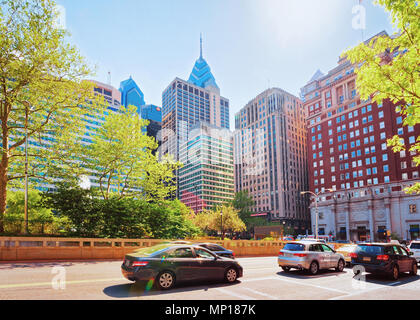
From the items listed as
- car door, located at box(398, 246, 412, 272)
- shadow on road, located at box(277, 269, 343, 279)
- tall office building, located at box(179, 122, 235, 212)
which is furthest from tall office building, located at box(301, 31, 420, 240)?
tall office building, located at box(179, 122, 235, 212)

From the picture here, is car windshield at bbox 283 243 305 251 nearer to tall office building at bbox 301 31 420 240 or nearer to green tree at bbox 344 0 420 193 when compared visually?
green tree at bbox 344 0 420 193

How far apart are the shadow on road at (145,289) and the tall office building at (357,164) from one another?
58950 millimetres

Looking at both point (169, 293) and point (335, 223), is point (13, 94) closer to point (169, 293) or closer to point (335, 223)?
point (169, 293)

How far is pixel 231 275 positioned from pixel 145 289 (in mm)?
3337

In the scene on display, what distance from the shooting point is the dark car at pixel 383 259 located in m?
12.6

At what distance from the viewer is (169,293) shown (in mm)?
Result: 8398

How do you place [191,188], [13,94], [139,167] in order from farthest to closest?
[191,188], [139,167], [13,94]

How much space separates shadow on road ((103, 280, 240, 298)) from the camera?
813 cm

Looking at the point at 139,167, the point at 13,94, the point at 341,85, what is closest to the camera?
the point at 13,94

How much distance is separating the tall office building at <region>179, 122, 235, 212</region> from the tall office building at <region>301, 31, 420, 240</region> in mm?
63043

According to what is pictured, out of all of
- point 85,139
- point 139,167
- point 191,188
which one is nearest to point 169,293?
point 139,167

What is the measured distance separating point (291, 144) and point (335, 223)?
50.5 metres

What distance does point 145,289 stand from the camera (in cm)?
883

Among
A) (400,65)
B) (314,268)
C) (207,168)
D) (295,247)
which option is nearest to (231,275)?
(295,247)
